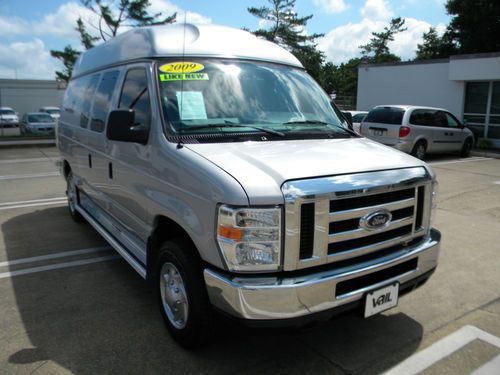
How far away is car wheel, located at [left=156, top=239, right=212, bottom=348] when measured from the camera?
289cm

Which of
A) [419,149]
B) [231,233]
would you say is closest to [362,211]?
[231,233]

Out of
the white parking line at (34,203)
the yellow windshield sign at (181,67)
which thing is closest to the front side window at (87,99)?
A: the yellow windshield sign at (181,67)

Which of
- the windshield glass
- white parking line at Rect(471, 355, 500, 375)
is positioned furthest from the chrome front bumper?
the windshield glass

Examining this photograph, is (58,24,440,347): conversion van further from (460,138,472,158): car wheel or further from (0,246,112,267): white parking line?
→ (460,138,472,158): car wheel

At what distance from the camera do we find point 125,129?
3.33 meters

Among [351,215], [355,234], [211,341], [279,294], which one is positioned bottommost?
[211,341]

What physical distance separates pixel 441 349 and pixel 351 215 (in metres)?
1.39

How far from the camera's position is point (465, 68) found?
17875mm

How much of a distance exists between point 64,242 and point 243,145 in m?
→ 3.58

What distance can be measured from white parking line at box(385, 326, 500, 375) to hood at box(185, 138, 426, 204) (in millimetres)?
1368

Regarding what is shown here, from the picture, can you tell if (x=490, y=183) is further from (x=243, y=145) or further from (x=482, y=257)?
(x=243, y=145)

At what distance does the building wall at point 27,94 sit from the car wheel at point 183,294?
4199 cm

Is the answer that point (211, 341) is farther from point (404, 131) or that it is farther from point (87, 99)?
point (404, 131)

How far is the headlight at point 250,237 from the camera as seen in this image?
2.55 m
